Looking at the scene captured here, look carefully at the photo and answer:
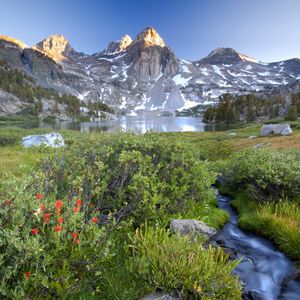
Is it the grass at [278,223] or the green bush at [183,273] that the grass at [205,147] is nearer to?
the grass at [278,223]

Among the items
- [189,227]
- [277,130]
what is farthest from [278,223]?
[277,130]

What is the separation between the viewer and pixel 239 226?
42.0 feet

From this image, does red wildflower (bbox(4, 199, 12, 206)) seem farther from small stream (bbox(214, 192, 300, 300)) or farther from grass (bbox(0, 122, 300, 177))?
small stream (bbox(214, 192, 300, 300))

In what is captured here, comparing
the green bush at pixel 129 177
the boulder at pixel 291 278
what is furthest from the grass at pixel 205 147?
the boulder at pixel 291 278

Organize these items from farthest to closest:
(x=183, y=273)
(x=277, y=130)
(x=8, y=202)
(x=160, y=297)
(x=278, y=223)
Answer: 1. (x=277, y=130)
2. (x=278, y=223)
3. (x=183, y=273)
4. (x=160, y=297)
5. (x=8, y=202)

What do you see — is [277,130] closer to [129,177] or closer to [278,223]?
[278,223]

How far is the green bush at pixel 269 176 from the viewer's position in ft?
43.2

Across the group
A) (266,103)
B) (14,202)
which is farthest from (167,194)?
(266,103)

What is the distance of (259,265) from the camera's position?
31.2ft

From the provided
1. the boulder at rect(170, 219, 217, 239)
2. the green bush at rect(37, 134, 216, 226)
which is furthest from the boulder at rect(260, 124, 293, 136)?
the boulder at rect(170, 219, 217, 239)

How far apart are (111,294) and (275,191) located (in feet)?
35.5

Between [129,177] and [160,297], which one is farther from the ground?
[129,177]

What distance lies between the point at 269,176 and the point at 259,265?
195 inches

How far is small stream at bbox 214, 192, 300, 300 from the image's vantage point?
26.2 feet
